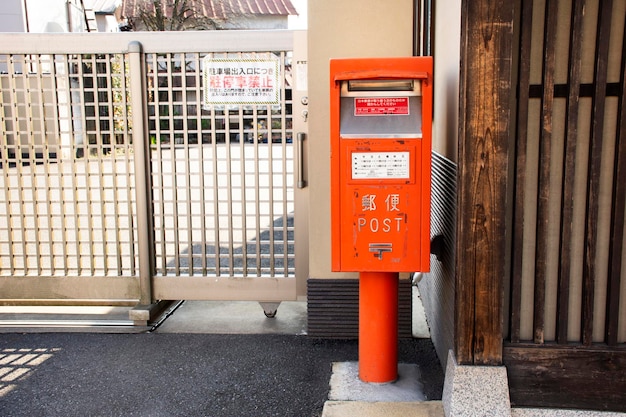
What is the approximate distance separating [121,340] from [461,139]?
2894mm

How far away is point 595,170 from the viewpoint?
2.88 m

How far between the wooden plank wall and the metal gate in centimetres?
192

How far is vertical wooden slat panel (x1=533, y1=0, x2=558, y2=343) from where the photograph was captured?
2.82 m

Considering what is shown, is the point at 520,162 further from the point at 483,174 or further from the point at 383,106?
the point at 383,106

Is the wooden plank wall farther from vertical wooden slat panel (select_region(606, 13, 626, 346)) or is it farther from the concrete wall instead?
the concrete wall

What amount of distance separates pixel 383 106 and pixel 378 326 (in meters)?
1.24

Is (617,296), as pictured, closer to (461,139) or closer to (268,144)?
(461,139)

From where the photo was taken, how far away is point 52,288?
480 centimetres

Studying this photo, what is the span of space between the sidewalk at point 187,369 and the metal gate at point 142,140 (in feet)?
1.18

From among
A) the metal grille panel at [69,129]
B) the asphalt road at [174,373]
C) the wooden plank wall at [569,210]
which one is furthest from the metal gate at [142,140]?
the wooden plank wall at [569,210]

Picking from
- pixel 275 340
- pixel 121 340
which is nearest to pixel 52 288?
pixel 121 340

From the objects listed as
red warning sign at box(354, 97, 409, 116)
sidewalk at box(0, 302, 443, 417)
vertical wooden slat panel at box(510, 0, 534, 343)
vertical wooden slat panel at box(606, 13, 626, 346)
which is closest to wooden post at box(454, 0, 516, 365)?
vertical wooden slat panel at box(510, 0, 534, 343)

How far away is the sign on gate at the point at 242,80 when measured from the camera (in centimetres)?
444

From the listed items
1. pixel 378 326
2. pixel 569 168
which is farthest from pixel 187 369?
pixel 569 168
